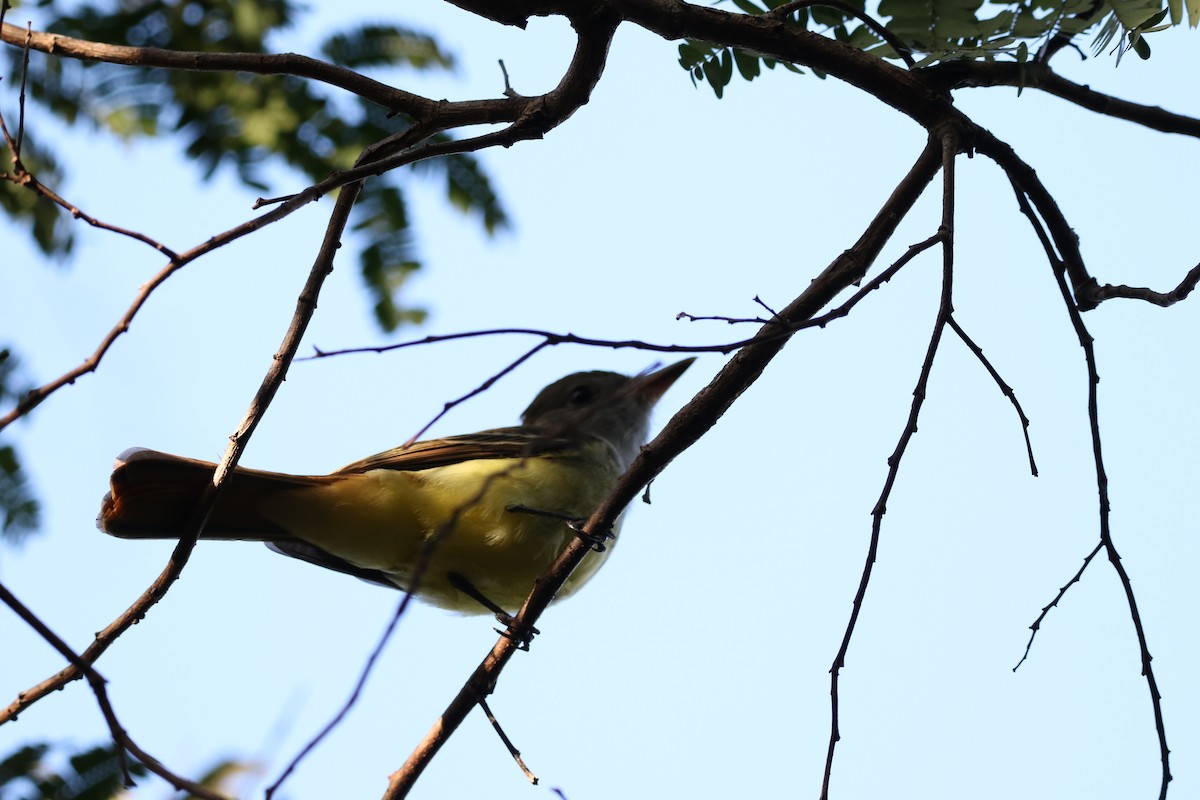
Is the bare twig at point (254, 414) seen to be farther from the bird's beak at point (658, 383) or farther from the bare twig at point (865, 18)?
the bird's beak at point (658, 383)

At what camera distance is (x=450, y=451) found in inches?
191

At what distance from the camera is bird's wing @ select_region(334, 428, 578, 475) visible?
469cm

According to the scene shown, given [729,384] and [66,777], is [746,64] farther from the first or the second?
[66,777]

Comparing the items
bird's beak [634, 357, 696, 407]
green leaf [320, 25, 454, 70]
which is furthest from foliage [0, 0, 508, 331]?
bird's beak [634, 357, 696, 407]

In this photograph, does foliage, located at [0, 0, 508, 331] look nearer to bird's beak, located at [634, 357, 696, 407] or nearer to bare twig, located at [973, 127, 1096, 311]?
bird's beak, located at [634, 357, 696, 407]

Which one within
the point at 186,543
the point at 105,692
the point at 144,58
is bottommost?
the point at 105,692

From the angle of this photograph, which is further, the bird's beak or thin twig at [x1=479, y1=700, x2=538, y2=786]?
the bird's beak

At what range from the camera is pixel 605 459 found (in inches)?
197

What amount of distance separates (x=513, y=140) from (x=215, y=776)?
1.98m

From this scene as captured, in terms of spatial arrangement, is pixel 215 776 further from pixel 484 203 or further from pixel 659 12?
pixel 484 203

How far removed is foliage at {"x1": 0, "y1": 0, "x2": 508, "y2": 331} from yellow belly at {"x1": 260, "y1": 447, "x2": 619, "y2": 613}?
1135mm

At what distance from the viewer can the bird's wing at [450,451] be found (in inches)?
185

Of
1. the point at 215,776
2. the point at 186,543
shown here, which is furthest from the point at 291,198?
the point at 215,776

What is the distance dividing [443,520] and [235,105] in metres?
2.15
